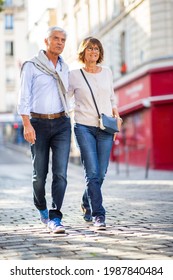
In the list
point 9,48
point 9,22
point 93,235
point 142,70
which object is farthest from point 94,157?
point 9,48

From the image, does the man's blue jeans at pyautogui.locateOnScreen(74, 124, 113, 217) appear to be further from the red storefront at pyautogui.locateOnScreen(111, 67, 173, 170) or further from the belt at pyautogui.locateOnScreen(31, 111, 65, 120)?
the red storefront at pyautogui.locateOnScreen(111, 67, 173, 170)

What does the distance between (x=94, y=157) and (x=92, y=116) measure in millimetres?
376

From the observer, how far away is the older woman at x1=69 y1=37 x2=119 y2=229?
5484mm

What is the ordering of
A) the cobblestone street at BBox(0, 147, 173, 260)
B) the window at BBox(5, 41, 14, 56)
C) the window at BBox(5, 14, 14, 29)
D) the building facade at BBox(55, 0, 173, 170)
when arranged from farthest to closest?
the window at BBox(5, 41, 14, 56), the window at BBox(5, 14, 14, 29), the building facade at BBox(55, 0, 173, 170), the cobblestone street at BBox(0, 147, 173, 260)

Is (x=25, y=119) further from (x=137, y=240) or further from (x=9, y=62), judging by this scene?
(x=9, y=62)

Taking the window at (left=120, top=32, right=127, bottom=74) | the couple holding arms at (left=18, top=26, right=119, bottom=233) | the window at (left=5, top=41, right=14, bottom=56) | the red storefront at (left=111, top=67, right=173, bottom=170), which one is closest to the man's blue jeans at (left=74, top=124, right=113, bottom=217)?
the couple holding arms at (left=18, top=26, right=119, bottom=233)

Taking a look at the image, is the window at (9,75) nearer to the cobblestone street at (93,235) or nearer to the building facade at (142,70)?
the building facade at (142,70)

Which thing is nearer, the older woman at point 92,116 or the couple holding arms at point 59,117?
the couple holding arms at point 59,117

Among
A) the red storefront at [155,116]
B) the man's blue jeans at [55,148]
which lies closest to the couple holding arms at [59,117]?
the man's blue jeans at [55,148]

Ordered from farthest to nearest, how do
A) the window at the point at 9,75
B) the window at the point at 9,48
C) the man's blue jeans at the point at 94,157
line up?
the window at the point at 9,75
the window at the point at 9,48
the man's blue jeans at the point at 94,157

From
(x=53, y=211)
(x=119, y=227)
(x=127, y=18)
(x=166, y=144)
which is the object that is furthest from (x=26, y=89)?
(x=127, y=18)

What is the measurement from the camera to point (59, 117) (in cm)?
529

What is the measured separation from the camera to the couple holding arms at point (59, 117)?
5258 millimetres
